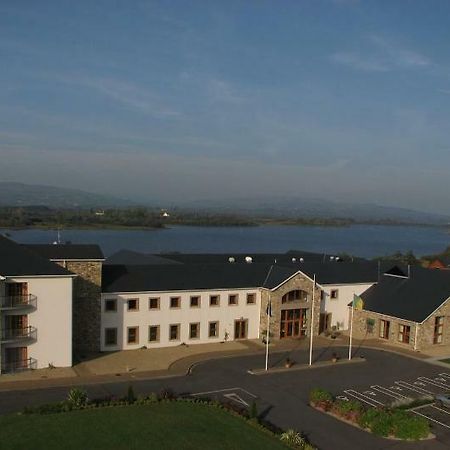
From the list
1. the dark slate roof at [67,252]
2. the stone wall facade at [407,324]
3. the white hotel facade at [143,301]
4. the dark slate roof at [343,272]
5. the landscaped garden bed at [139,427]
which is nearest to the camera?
the landscaped garden bed at [139,427]

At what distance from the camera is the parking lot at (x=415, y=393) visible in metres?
26.0

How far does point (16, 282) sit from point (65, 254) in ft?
16.3

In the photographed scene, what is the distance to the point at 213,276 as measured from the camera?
133ft

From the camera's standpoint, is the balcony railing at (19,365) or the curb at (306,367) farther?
the curb at (306,367)

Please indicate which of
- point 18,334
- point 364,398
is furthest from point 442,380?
point 18,334

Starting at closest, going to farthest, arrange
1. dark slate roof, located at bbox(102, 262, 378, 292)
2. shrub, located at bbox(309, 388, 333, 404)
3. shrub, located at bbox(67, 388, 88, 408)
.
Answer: shrub, located at bbox(67, 388, 88, 408) < shrub, located at bbox(309, 388, 333, 404) < dark slate roof, located at bbox(102, 262, 378, 292)

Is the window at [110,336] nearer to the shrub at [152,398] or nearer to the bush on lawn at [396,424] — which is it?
the shrub at [152,398]

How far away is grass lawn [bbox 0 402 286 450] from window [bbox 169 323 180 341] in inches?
537

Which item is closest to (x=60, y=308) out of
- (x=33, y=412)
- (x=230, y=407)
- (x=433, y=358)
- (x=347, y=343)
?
(x=33, y=412)

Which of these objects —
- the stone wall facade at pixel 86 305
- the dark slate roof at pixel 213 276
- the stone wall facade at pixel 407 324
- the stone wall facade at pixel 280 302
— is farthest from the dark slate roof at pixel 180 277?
the stone wall facade at pixel 407 324

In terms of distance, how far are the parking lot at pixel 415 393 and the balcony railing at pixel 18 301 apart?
16667mm

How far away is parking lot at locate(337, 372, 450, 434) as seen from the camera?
85.4ft

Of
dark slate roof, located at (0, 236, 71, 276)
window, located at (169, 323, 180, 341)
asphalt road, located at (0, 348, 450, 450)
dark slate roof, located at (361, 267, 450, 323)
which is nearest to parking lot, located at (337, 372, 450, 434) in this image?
asphalt road, located at (0, 348, 450, 450)

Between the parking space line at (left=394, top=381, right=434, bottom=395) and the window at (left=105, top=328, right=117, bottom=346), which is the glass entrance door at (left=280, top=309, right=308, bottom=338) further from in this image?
the window at (left=105, top=328, right=117, bottom=346)
